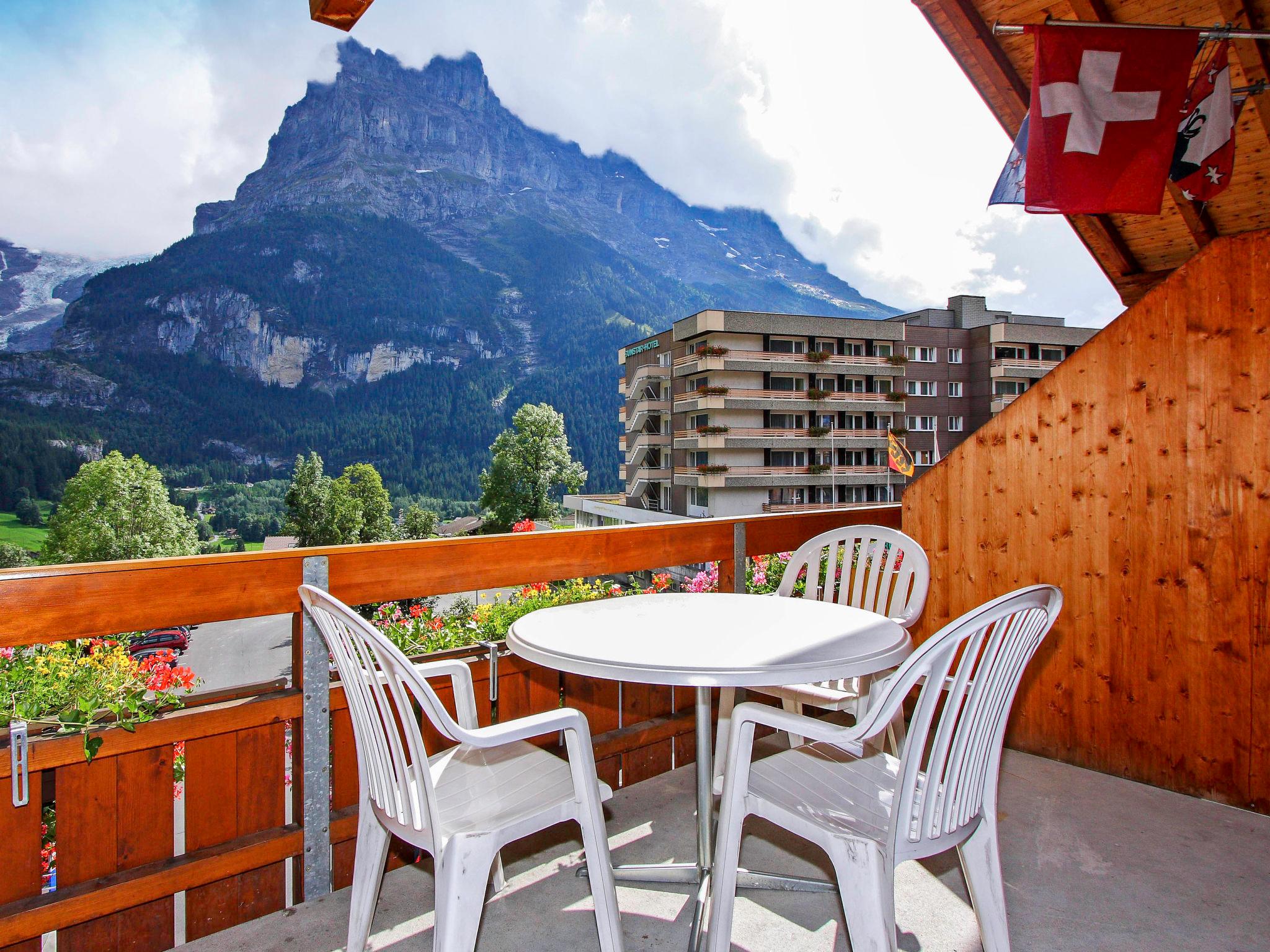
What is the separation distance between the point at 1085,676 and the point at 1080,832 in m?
0.64

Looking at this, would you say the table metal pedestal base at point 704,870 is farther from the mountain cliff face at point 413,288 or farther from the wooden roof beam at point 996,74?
the mountain cliff face at point 413,288

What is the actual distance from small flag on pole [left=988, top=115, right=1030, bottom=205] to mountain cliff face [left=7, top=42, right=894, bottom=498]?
165ft

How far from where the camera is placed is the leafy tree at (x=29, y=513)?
30203 millimetres

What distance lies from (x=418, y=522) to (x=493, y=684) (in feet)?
152

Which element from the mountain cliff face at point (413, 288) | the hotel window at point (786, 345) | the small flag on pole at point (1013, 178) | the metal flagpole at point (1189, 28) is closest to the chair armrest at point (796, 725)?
the metal flagpole at point (1189, 28)

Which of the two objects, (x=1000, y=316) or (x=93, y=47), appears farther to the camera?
(x=93, y=47)

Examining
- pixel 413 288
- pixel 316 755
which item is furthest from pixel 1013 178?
pixel 413 288

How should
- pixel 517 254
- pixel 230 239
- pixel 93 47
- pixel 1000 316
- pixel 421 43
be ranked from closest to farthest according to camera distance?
pixel 1000 316 → pixel 93 47 → pixel 230 239 → pixel 517 254 → pixel 421 43

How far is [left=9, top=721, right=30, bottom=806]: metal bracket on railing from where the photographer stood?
4.38 feet

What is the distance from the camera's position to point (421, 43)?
95.2 metres

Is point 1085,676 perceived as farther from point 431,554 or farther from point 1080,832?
point 431,554

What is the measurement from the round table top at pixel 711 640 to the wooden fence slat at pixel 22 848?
2.97 ft

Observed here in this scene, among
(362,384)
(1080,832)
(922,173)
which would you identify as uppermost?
(922,173)

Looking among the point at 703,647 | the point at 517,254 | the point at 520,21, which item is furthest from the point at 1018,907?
the point at 520,21
